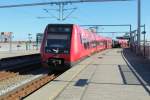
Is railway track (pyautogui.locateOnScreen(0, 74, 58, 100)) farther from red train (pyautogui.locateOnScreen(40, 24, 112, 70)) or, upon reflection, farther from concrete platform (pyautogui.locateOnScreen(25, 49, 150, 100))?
red train (pyautogui.locateOnScreen(40, 24, 112, 70))

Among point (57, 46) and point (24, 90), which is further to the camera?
point (57, 46)

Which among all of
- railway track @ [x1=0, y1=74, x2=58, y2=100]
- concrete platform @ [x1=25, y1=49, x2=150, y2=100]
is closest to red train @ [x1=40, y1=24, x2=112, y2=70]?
railway track @ [x1=0, y1=74, x2=58, y2=100]

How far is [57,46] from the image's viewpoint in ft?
74.2

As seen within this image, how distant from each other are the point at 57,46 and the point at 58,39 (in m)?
0.49

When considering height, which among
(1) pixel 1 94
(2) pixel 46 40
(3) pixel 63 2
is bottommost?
(1) pixel 1 94

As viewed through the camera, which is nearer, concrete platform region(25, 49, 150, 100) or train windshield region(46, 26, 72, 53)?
concrete platform region(25, 49, 150, 100)

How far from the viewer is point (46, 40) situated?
22922 millimetres

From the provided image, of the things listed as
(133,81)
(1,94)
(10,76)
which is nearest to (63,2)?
(10,76)

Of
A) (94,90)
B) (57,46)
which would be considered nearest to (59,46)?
(57,46)

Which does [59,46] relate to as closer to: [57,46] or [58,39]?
[57,46]

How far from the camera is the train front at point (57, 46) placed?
2244 centimetres

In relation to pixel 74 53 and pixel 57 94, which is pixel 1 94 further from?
pixel 74 53

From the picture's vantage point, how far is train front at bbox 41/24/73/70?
2244 centimetres

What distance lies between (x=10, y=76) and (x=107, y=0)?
1352 cm
